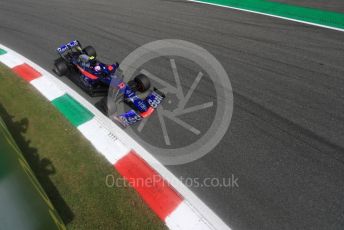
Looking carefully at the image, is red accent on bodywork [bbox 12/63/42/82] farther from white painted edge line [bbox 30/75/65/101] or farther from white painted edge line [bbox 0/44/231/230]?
white painted edge line [bbox 0/44/231/230]

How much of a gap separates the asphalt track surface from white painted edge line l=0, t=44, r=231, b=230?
139mm

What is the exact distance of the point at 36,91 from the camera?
23.0 feet

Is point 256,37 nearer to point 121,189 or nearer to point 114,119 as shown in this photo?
point 114,119

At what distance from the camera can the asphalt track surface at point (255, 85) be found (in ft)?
14.2

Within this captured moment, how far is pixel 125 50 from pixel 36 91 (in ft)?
9.60

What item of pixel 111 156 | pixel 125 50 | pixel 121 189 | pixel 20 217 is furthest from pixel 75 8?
pixel 20 217

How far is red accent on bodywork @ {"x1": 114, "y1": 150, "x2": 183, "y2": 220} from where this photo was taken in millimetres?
4320

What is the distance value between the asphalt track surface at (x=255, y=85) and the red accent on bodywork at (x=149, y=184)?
1.29 feet

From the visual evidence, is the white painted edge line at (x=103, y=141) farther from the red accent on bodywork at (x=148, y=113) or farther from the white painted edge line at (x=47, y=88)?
the white painted edge line at (x=47, y=88)

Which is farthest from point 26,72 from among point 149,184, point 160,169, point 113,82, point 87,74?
point 149,184

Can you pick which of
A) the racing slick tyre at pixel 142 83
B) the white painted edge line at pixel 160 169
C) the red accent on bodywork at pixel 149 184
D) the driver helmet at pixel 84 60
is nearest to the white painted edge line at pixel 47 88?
the white painted edge line at pixel 160 169

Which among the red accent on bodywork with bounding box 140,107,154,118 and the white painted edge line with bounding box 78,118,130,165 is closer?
the white painted edge line with bounding box 78,118,130,165

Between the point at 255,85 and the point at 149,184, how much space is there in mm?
3753

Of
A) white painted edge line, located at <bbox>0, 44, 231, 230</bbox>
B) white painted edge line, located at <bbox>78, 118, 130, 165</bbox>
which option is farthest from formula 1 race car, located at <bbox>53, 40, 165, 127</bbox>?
white painted edge line, located at <bbox>78, 118, 130, 165</bbox>
